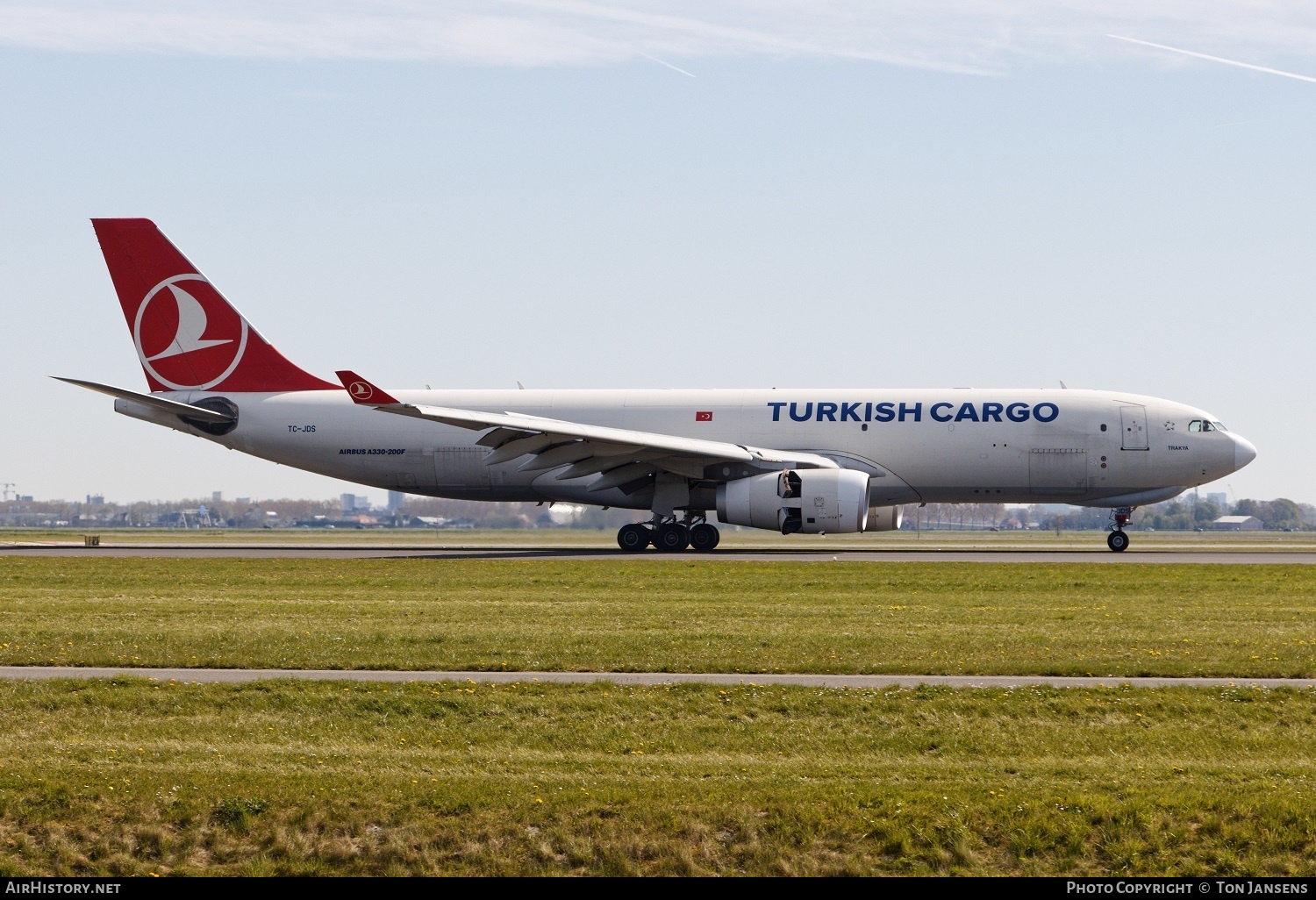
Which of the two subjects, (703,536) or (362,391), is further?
(703,536)

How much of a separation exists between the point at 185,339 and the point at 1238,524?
135817mm

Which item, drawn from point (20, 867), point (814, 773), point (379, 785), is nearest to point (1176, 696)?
point (814, 773)

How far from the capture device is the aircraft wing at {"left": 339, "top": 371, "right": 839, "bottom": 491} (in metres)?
36.8

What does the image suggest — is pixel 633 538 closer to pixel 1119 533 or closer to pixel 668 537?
pixel 668 537

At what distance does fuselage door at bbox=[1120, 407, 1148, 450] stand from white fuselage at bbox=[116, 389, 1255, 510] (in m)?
0.05

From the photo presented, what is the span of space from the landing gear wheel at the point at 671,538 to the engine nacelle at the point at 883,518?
18.8 ft

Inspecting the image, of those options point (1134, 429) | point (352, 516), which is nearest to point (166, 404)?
point (1134, 429)

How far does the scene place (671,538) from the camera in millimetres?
40781

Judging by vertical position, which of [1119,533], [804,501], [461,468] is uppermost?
[461,468]

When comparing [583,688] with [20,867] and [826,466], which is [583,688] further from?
[826,466]

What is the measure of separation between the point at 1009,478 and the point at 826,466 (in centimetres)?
559

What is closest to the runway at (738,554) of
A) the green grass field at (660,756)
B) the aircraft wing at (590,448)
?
the aircraft wing at (590,448)

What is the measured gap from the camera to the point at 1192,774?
1122cm

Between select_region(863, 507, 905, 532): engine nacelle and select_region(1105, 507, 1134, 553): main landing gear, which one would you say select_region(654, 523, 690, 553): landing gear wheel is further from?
select_region(1105, 507, 1134, 553): main landing gear
